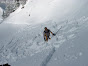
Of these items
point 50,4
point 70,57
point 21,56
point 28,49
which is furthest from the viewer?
point 50,4

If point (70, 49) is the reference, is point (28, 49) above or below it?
below

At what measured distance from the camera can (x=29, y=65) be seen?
918 cm

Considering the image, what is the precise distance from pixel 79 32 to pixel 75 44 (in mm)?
1752

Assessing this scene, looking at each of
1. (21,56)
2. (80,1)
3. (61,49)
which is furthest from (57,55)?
(80,1)

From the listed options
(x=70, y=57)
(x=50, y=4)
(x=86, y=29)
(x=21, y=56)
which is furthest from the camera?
(x=50, y=4)

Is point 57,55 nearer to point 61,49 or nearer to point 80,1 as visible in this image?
point 61,49

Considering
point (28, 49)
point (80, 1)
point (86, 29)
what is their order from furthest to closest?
point (80, 1)
point (28, 49)
point (86, 29)

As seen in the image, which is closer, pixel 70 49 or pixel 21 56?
pixel 70 49

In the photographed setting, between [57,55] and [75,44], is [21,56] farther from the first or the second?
[75,44]

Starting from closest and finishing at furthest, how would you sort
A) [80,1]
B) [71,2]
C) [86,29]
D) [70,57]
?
1. [70,57]
2. [86,29]
3. [80,1]
4. [71,2]

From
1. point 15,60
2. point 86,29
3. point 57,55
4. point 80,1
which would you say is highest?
point 80,1

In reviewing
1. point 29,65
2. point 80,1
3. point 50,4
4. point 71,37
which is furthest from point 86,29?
point 50,4

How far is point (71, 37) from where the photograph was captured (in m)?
10.6

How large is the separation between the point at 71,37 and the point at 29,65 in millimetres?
4125
